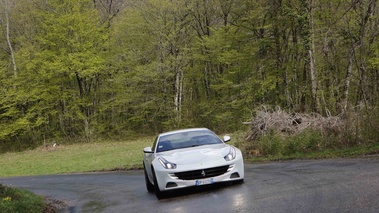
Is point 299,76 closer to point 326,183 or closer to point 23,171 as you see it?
point 23,171

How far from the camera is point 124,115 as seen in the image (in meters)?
48.2

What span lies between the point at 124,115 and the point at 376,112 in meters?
35.7

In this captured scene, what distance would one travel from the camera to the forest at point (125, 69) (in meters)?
38.5

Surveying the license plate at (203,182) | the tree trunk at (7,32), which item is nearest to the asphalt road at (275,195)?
the license plate at (203,182)

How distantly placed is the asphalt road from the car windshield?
3.83 ft

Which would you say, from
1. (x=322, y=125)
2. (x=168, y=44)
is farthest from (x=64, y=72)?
(x=322, y=125)

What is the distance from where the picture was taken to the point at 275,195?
8.48m

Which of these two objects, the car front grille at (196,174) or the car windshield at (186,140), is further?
the car windshield at (186,140)

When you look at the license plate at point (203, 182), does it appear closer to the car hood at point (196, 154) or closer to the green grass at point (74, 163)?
the car hood at point (196, 154)

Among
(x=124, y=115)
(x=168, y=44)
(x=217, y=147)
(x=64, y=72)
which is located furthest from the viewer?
(x=124, y=115)

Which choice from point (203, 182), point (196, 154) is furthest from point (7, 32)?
point (203, 182)

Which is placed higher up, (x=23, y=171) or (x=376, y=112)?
(x=376, y=112)

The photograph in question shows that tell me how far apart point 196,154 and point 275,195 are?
217 centimetres

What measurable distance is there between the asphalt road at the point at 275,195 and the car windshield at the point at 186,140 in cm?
117
